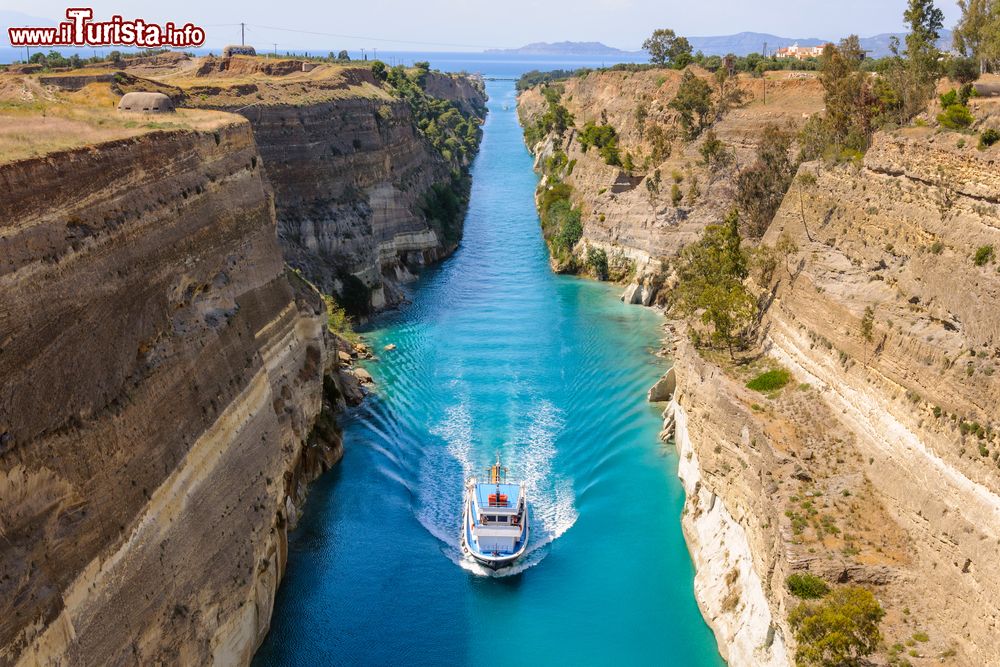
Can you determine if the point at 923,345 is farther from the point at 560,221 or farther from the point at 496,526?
the point at 560,221

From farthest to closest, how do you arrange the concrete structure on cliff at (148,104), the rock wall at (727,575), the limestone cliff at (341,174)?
the limestone cliff at (341,174), the concrete structure on cliff at (148,104), the rock wall at (727,575)

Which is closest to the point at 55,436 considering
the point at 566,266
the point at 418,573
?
the point at 418,573

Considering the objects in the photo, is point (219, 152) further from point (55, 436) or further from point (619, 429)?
point (619, 429)

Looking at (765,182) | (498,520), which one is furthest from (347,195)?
(498,520)

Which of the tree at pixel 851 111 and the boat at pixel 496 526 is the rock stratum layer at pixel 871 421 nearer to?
the tree at pixel 851 111

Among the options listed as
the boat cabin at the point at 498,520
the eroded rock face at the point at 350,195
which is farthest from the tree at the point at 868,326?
the eroded rock face at the point at 350,195

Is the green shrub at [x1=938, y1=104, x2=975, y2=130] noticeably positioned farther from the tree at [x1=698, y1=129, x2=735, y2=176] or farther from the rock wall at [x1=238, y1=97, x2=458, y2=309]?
the rock wall at [x1=238, y1=97, x2=458, y2=309]
